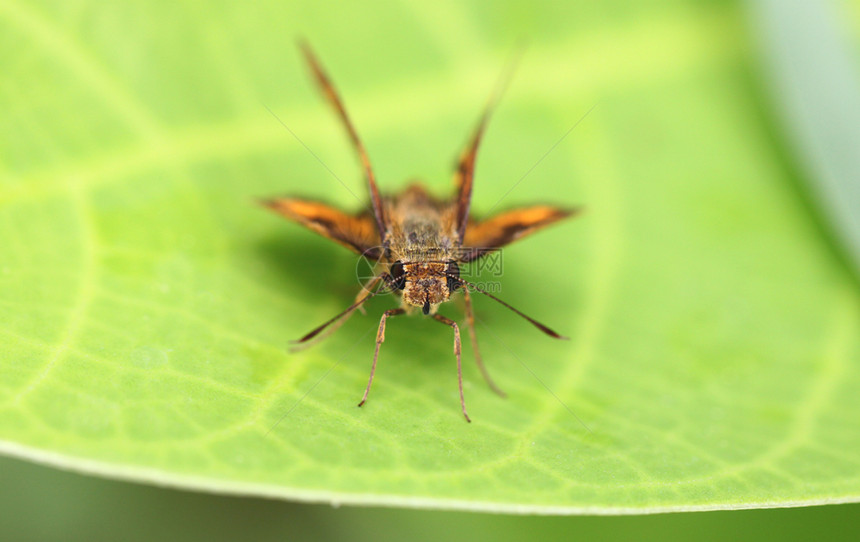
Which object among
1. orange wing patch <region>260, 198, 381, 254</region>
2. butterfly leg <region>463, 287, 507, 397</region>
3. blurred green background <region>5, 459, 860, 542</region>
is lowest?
blurred green background <region>5, 459, 860, 542</region>

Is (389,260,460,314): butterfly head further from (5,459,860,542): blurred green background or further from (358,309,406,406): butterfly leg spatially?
(5,459,860,542): blurred green background

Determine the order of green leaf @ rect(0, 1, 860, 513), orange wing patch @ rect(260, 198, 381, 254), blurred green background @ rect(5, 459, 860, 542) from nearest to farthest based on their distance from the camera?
green leaf @ rect(0, 1, 860, 513), orange wing patch @ rect(260, 198, 381, 254), blurred green background @ rect(5, 459, 860, 542)

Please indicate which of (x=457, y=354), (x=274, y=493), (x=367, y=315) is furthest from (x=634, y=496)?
(x=367, y=315)

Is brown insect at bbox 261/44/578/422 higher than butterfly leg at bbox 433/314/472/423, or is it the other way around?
brown insect at bbox 261/44/578/422

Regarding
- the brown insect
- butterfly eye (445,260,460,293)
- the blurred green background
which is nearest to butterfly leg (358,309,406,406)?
the brown insect

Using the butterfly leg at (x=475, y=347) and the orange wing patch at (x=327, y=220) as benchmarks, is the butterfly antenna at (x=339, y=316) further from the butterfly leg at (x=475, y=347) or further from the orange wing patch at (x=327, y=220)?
the butterfly leg at (x=475, y=347)

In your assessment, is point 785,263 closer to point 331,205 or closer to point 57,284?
point 331,205

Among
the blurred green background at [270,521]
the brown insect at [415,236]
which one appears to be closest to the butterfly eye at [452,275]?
the brown insect at [415,236]
